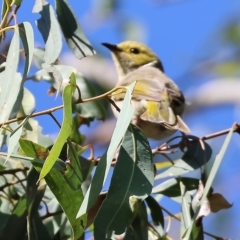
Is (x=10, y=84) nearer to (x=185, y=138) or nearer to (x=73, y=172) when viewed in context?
(x=73, y=172)

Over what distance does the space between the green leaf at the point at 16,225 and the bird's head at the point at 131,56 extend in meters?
2.65

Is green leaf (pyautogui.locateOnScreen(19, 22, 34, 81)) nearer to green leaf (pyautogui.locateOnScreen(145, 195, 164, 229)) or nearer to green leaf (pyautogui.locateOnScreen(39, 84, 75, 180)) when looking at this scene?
green leaf (pyautogui.locateOnScreen(39, 84, 75, 180))

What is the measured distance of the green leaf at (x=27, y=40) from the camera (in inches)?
81.1

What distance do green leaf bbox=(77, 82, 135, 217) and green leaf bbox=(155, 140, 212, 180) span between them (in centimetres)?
69

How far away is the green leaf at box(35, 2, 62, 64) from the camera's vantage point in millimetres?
2209

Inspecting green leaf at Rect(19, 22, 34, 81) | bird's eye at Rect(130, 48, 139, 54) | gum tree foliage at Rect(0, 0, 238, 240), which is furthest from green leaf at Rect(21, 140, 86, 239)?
bird's eye at Rect(130, 48, 139, 54)

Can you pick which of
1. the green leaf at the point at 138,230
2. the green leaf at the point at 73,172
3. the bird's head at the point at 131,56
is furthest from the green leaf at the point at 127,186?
the bird's head at the point at 131,56

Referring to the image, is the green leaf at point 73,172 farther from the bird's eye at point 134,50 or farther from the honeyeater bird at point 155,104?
the bird's eye at point 134,50

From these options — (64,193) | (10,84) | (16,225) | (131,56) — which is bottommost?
(131,56)

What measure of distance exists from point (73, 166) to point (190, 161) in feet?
2.50

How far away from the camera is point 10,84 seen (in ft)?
6.90

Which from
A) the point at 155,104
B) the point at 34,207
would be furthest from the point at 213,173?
the point at 155,104

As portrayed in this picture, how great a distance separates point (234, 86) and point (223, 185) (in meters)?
0.98

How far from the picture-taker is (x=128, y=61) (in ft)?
16.8
